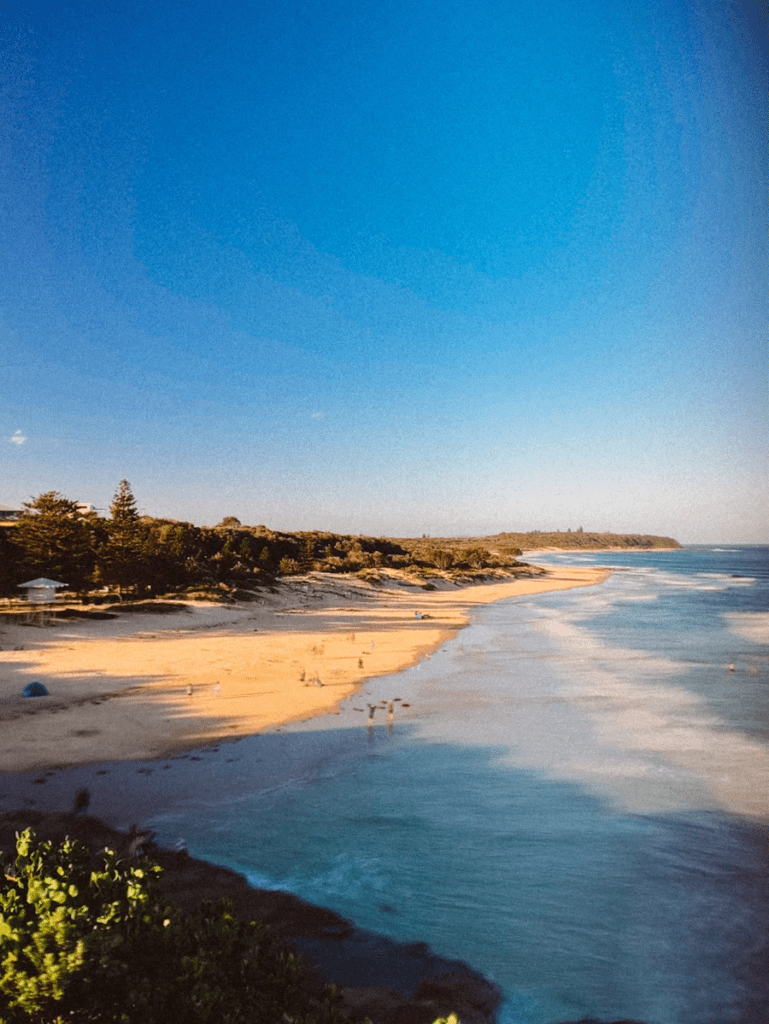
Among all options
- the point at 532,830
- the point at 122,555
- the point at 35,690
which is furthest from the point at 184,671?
the point at 122,555

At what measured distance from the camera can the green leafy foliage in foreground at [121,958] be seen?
392 centimetres

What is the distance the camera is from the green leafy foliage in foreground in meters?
3.92

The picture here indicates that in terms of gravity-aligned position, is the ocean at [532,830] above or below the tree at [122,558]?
below

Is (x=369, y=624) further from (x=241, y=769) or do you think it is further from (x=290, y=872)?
(x=290, y=872)

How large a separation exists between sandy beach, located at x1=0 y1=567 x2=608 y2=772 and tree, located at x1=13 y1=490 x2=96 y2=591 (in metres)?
7.29

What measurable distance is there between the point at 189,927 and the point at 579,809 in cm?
1161

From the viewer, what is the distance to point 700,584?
→ 86.5 metres

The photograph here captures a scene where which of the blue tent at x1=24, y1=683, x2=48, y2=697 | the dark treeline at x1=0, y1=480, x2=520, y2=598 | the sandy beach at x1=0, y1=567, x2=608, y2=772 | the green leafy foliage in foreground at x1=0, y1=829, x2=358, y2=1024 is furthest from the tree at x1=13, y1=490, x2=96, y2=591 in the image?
the green leafy foliage in foreground at x1=0, y1=829, x2=358, y2=1024

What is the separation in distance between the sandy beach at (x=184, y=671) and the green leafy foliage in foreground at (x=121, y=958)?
11.9 meters

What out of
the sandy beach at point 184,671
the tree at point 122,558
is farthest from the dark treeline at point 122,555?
the sandy beach at point 184,671

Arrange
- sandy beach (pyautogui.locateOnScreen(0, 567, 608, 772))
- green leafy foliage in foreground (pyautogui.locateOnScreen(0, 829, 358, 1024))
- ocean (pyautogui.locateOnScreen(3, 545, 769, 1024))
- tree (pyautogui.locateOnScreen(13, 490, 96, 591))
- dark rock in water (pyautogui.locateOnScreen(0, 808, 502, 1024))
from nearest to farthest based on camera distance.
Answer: green leafy foliage in foreground (pyautogui.locateOnScreen(0, 829, 358, 1024)) < dark rock in water (pyautogui.locateOnScreen(0, 808, 502, 1024)) < ocean (pyautogui.locateOnScreen(3, 545, 769, 1024)) < sandy beach (pyautogui.locateOnScreen(0, 567, 608, 772)) < tree (pyautogui.locateOnScreen(13, 490, 96, 591))

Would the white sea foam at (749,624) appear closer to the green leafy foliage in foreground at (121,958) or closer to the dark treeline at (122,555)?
the dark treeline at (122,555)

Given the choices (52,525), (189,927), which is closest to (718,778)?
(189,927)

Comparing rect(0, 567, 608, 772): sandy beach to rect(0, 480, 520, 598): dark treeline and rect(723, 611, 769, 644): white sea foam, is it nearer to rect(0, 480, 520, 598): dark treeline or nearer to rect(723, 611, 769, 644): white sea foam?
rect(0, 480, 520, 598): dark treeline
